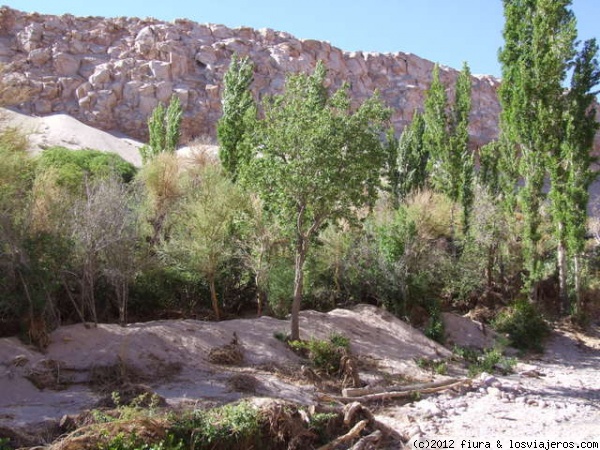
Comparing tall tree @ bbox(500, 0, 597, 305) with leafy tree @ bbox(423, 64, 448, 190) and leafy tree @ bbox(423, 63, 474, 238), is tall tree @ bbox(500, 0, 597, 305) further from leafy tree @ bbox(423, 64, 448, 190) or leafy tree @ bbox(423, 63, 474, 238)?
leafy tree @ bbox(423, 64, 448, 190)

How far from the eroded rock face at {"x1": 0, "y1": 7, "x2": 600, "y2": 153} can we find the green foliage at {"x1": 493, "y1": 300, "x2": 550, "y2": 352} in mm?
45041

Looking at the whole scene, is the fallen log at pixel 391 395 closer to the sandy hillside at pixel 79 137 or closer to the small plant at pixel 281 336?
the small plant at pixel 281 336

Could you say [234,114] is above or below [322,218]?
above

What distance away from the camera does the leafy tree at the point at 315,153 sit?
40.3 feet

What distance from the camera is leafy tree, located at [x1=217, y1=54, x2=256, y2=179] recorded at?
2545 centimetres

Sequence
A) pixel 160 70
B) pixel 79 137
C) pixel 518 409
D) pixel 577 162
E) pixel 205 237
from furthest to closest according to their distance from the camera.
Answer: pixel 160 70 < pixel 79 137 < pixel 577 162 < pixel 205 237 < pixel 518 409

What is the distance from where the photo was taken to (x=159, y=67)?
6269 centimetres

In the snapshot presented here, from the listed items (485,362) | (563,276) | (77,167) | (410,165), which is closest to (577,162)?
(563,276)

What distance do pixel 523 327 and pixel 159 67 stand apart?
53104 millimetres

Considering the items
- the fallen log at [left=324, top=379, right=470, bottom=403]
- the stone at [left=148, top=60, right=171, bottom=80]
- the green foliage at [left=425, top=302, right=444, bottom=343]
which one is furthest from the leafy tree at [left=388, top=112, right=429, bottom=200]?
the stone at [left=148, top=60, right=171, bottom=80]

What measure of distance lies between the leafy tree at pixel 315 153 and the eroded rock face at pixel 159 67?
48050mm

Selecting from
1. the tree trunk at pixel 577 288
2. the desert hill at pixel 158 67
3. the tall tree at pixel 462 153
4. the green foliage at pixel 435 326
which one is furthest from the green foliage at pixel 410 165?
the desert hill at pixel 158 67

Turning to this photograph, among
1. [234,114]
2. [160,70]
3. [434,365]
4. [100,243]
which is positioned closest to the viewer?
[100,243]

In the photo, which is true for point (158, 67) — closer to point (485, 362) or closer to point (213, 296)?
point (213, 296)
